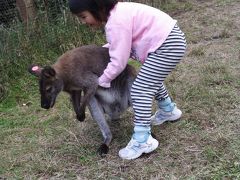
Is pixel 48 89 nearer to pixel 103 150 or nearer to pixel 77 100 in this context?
pixel 77 100

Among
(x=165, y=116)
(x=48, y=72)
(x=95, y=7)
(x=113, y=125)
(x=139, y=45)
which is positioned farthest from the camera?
(x=113, y=125)

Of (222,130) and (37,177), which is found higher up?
(222,130)

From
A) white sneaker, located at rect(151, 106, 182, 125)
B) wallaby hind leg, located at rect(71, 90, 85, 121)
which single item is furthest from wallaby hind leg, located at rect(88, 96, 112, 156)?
white sneaker, located at rect(151, 106, 182, 125)

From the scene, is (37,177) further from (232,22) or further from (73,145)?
(232,22)

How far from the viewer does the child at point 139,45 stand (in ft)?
12.7

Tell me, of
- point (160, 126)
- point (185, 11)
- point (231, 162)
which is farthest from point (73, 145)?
point (185, 11)

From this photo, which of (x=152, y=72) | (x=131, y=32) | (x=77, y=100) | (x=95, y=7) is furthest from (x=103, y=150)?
(x=95, y=7)

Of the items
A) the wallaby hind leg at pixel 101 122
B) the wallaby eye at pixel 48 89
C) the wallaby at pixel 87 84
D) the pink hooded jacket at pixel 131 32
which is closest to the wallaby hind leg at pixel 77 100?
the wallaby at pixel 87 84

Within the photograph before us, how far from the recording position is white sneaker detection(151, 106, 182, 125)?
4.64 m

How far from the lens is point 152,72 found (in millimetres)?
4004

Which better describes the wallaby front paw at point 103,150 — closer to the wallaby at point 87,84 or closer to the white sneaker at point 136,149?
the wallaby at point 87,84

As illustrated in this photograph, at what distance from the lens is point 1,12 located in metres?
7.67

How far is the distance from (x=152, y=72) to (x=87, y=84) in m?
0.59

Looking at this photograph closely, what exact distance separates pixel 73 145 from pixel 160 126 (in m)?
0.85
